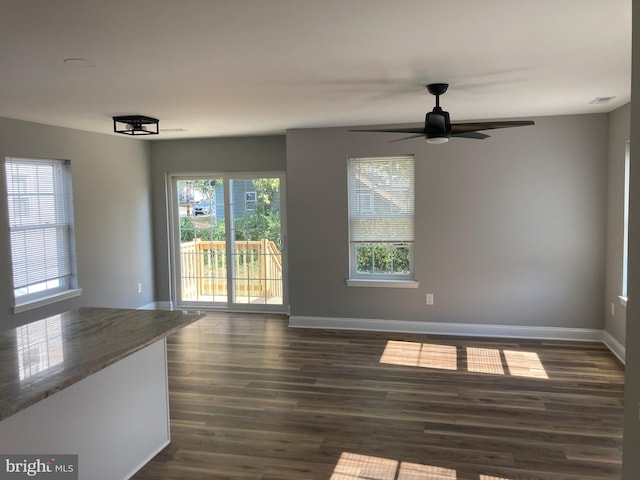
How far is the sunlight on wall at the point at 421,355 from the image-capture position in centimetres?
487

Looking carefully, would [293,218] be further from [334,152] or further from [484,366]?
[484,366]

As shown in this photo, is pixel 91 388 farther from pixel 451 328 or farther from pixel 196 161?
pixel 196 161

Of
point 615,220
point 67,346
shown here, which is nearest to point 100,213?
point 67,346

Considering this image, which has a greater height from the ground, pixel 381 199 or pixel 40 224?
pixel 381 199

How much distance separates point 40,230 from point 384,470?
430cm

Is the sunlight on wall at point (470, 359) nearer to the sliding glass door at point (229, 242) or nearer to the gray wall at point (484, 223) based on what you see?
the gray wall at point (484, 223)

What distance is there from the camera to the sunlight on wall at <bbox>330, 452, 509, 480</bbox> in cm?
296

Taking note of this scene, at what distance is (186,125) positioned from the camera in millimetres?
5656

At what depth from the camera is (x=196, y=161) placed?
711 cm

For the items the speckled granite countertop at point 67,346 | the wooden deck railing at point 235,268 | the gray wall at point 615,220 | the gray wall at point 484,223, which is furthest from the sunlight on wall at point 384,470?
the wooden deck railing at point 235,268

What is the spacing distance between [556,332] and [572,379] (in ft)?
4.15

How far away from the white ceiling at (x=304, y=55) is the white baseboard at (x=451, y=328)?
237cm

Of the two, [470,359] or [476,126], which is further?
[470,359]

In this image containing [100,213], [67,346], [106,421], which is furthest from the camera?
[100,213]
